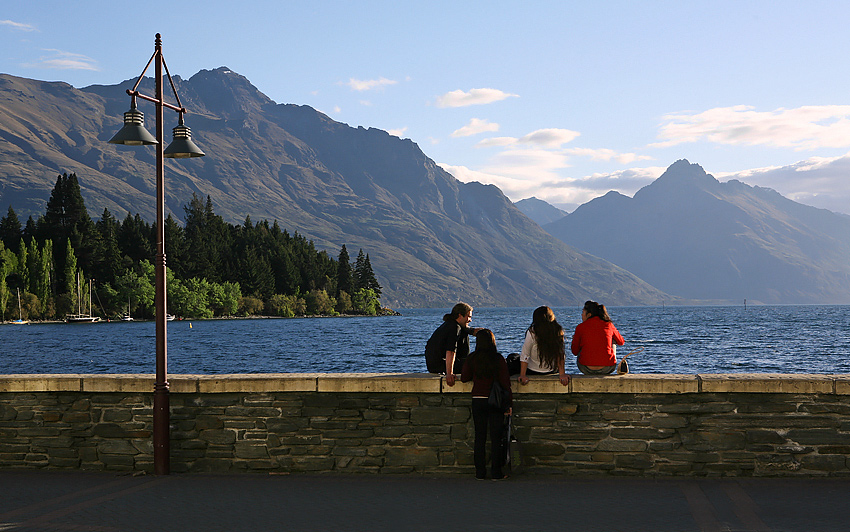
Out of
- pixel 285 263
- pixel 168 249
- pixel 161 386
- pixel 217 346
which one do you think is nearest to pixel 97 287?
pixel 168 249

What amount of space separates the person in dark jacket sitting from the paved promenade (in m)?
0.28

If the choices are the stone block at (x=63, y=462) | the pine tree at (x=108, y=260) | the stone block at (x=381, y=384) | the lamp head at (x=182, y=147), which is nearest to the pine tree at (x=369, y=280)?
the pine tree at (x=108, y=260)

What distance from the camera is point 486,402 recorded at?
9750 millimetres

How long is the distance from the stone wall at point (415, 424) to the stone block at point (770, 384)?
12 millimetres

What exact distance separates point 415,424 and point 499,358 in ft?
4.65

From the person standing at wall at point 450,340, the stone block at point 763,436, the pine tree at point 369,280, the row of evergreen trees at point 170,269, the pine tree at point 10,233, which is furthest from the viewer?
the pine tree at point 369,280

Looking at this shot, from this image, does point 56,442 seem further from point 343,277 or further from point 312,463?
point 343,277

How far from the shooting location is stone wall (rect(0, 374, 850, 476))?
9.66 metres

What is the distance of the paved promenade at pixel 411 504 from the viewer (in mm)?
7785

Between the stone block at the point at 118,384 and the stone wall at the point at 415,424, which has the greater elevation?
the stone block at the point at 118,384

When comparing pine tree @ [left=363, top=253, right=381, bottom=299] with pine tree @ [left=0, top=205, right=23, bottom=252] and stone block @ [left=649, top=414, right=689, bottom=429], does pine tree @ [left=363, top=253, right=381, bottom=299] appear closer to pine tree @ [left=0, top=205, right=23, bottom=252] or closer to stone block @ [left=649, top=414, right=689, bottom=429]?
pine tree @ [left=0, top=205, right=23, bottom=252]

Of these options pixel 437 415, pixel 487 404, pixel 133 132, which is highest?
pixel 133 132

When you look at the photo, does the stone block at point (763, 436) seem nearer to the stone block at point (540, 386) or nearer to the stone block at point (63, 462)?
the stone block at point (540, 386)

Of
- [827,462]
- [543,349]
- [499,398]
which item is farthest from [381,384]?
[827,462]
